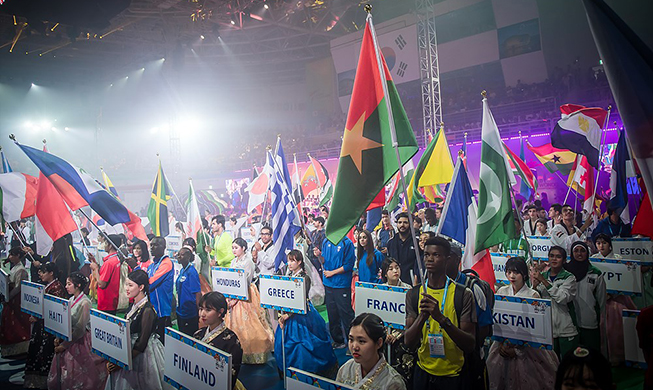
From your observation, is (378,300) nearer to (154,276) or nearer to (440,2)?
(154,276)

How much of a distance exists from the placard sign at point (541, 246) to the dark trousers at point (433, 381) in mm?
5361

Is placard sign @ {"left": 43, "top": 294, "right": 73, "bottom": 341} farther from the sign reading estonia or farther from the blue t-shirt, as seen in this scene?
the sign reading estonia

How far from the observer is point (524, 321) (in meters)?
3.80

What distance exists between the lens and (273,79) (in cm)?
3378

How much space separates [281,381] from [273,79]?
31.2 metres

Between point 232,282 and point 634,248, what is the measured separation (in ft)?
20.2

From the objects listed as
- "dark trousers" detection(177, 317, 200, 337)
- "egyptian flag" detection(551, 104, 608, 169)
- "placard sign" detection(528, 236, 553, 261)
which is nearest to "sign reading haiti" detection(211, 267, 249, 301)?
"dark trousers" detection(177, 317, 200, 337)

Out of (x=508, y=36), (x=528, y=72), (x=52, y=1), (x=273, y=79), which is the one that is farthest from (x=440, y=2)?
(x=52, y=1)

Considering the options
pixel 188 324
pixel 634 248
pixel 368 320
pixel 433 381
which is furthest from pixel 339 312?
pixel 634 248

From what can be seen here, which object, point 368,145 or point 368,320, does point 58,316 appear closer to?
point 368,320

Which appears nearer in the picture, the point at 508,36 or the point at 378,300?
the point at 378,300

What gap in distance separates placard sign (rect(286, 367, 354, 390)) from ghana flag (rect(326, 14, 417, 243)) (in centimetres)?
99

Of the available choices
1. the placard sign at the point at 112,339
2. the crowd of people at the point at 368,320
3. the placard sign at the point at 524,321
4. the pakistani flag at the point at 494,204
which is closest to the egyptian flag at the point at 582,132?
the crowd of people at the point at 368,320

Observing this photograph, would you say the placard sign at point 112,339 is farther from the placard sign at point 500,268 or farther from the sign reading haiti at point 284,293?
the placard sign at point 500,268
